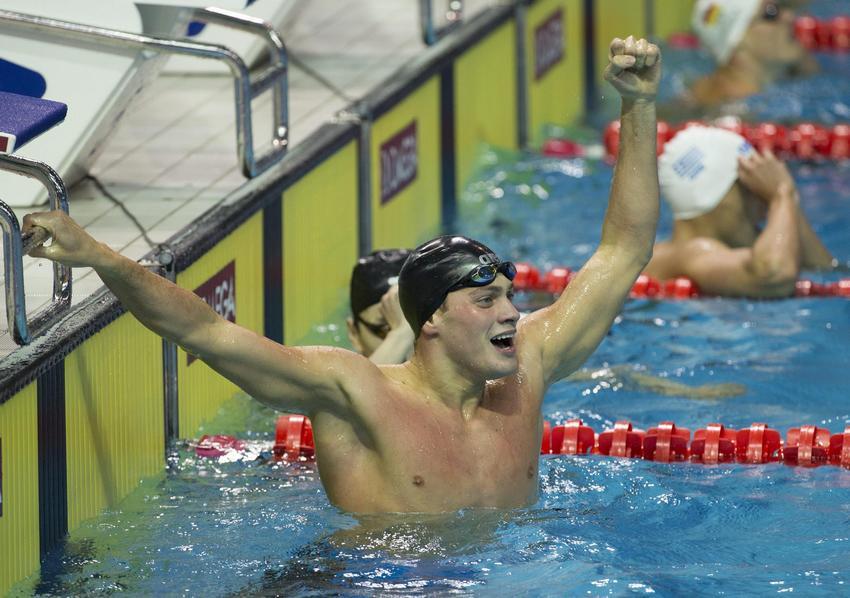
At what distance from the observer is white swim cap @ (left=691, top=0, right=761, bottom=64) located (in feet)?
27.2

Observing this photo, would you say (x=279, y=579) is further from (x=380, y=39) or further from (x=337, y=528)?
(x=380, y=39)

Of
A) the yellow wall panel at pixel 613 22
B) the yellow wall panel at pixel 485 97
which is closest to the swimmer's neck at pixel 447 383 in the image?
the yellow wall panel at pixel 485 97

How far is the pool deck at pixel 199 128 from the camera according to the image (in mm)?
4766

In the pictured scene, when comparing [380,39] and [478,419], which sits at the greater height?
[380,39]

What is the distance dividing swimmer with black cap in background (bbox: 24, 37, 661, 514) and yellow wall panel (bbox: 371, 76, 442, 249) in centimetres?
247

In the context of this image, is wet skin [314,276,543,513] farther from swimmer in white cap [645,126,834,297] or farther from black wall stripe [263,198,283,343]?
swimmer in white cap [645,126,834,297]

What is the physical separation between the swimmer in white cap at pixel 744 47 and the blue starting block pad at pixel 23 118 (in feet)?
16.3

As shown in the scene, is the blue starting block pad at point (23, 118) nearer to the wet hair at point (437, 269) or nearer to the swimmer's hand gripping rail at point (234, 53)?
the swimmer's hand gripping rail at point (234, 53)

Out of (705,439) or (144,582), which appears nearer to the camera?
(144,582)

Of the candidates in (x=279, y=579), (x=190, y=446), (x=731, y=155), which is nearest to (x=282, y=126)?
(x=190, y=446)

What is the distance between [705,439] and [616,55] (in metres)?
1.22

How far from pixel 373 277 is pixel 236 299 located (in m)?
0.61

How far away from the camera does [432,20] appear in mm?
6691

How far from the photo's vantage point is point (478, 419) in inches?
145
